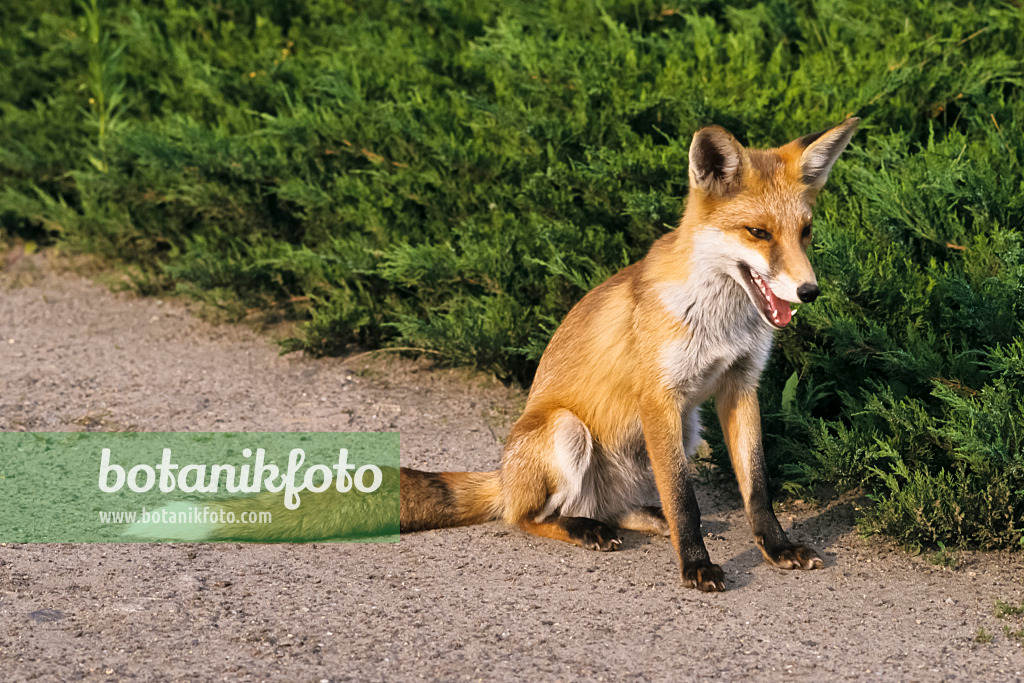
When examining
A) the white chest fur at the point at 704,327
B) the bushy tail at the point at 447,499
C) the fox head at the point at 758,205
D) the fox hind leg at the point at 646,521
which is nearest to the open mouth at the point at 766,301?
the fox head at the point at 758,205

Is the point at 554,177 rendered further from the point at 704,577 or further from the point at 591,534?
the point at 704,577

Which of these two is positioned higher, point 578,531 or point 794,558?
point 578,531

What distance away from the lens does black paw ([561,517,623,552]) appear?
175 inches

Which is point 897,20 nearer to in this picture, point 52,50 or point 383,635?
point 383,635

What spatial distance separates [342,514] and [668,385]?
1561mm

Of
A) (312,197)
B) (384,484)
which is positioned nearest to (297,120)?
(312,197)

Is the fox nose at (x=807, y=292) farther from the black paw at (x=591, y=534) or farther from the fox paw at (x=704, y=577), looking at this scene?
the black paw at (x=591, y=534)

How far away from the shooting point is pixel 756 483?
14.1ft

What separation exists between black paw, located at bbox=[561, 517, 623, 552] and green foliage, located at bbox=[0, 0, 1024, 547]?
969 mm

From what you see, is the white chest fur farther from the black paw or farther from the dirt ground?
the dirt ground

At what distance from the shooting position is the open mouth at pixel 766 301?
3.89 meters

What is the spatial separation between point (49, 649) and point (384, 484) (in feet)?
4.98

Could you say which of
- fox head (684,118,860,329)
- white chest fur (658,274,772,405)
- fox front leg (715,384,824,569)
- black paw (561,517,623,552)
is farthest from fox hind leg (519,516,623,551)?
fox head (684,118,860,329)

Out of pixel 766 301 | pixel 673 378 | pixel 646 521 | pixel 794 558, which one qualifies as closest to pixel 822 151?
pixel 766 301
